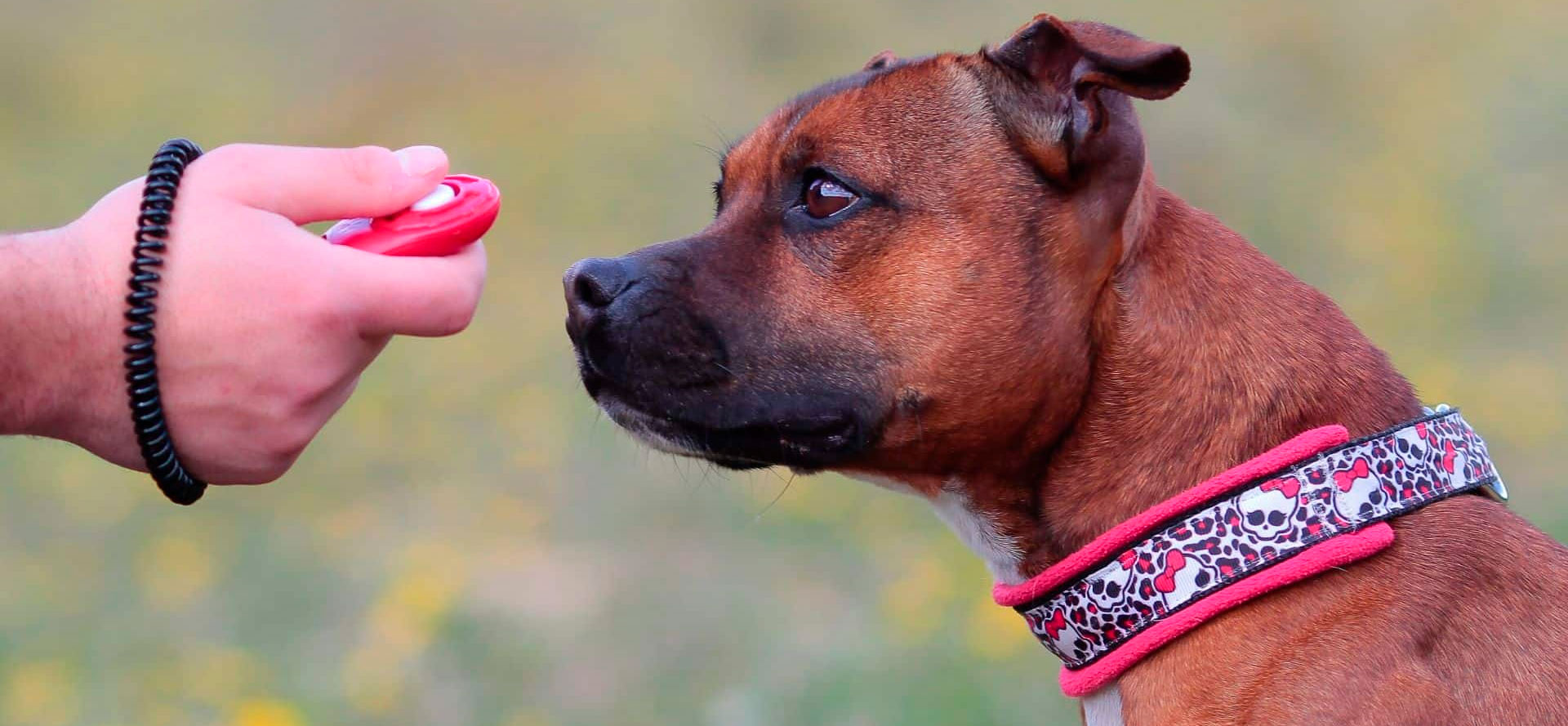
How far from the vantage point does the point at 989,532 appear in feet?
11.2

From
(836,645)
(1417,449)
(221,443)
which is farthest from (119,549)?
(1417,449)

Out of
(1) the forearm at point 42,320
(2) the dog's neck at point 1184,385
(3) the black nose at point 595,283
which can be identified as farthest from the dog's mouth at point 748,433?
(1) the forearm at point 42,320

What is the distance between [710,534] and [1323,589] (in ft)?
14.2

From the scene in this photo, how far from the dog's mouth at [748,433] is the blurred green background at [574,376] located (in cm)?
103

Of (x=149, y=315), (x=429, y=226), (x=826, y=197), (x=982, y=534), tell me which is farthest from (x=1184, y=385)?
(x=149, y=315)

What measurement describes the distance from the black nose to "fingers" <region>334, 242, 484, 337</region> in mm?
487

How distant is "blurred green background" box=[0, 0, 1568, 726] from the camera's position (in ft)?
18.7

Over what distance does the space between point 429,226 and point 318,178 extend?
22cm

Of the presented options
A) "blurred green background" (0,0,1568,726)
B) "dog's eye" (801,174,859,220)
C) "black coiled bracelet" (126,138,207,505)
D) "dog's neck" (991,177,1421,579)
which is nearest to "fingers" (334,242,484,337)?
"black coiled bracelet" (126,138,207,505)

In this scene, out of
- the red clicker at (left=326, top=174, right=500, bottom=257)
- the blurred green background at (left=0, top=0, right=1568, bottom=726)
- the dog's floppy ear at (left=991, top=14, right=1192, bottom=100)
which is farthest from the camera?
the blurred green background at (left=0, top=0, right=1568, bottom=726)

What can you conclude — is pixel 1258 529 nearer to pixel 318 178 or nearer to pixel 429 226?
pixel 429 226

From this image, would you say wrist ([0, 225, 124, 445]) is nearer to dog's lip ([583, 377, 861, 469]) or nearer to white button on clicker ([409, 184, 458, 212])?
white button on clicker ([409, 184, 458, 212])

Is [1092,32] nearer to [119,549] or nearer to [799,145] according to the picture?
[799,145]

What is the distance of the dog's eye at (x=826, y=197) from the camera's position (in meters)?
3.50
